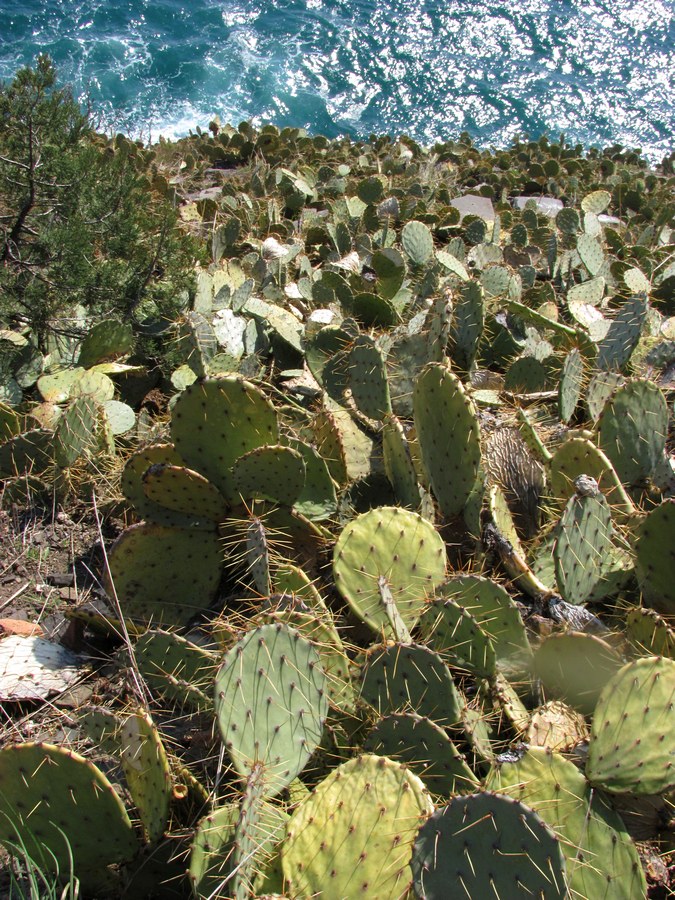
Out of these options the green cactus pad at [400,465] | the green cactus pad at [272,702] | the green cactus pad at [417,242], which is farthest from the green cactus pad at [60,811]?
the green cactus pad at [417,242]

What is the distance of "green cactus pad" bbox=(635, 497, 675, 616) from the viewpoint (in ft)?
5.86

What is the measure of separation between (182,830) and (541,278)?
129 inches

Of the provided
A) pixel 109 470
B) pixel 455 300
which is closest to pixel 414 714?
pixel 109 470

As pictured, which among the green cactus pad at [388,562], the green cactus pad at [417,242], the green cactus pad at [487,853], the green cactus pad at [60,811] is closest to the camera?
the green cactus pad at [487,853]

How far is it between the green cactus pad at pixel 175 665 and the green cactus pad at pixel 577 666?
2.36 ft

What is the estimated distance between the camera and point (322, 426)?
2426 mm

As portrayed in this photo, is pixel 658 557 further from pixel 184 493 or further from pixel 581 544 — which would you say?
pixel 184 493

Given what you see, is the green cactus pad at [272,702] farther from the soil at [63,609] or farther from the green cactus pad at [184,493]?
the green cactus pad at [184,493]

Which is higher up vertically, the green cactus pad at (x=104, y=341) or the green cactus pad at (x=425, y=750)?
the green cactus pad at (x=104, y=341)

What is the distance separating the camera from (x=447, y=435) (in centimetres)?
209

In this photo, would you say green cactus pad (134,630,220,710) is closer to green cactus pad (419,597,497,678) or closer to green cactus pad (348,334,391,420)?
green cactus pad (419,597,497,678)

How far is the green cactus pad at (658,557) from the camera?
179 centimetres

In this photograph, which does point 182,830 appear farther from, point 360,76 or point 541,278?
A: point 360,76

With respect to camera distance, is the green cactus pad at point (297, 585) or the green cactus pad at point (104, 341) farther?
the green cactus pad at point (104, 341)
